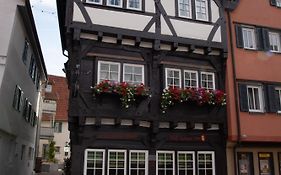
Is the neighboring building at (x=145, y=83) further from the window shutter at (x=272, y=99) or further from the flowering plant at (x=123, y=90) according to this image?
the window shutter at (x=272, y=99)

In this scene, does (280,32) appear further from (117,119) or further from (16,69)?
(16,69)

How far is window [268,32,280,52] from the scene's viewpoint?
1513 centimetres

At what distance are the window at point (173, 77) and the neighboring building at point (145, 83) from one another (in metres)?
0.04

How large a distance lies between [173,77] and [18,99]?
772cm

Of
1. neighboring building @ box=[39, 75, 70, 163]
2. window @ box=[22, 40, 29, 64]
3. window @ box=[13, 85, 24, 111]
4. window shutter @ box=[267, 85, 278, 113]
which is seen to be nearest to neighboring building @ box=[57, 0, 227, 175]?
window shutter @ box=[267, 85, 278, 113]

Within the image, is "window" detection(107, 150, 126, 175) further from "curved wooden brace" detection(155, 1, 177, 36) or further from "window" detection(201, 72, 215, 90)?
"curved wooden brace" detection(155, 1, 177, 36)

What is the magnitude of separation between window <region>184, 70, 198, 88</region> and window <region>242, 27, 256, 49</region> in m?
3.02

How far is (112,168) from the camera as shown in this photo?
11.9 metres

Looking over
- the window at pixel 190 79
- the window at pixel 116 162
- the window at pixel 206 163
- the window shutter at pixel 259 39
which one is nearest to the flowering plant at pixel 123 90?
the window at pixel 116 162

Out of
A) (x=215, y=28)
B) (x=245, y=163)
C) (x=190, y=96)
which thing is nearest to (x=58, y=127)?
(x=245, y=163)

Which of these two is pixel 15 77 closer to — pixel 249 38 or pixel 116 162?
pixel 116 162

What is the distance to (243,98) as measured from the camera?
13812mm

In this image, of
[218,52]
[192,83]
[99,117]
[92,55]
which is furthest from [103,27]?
[218,52]

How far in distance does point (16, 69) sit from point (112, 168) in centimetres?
637
